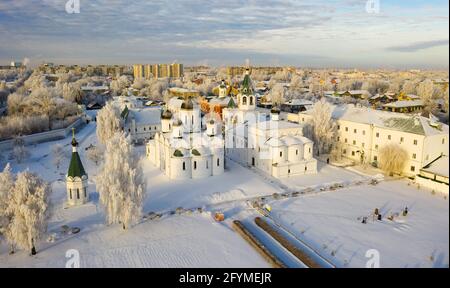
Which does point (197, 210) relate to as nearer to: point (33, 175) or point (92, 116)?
point (33, 175)

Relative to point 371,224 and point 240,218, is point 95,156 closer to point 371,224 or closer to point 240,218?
point 240,218

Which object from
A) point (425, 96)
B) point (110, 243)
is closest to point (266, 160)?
point (110, 243)

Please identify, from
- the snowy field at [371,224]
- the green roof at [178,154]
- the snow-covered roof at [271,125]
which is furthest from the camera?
the snow-covered roof at [271,125]

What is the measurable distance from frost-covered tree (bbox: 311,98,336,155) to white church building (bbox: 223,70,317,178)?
2.41 metres

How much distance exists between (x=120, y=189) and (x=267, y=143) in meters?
13.7

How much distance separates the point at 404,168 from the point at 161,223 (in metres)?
18.0

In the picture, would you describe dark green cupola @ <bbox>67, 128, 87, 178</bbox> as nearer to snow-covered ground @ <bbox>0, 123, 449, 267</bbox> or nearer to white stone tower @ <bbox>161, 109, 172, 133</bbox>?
snow-covered ground @ <bbox>0, 123, 449, 267</bbox>

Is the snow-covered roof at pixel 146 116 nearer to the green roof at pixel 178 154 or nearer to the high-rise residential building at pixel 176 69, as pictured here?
the green roof at pixel 178 154

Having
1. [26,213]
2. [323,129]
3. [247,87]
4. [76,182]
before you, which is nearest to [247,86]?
[247,87]

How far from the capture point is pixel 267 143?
28.6 metres

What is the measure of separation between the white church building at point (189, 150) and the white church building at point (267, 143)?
3.45 metres

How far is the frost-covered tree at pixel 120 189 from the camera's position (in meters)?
18.1

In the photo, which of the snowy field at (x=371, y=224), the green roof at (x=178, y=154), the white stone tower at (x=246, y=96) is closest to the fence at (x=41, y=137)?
the green roof at (x=178, y=154)
